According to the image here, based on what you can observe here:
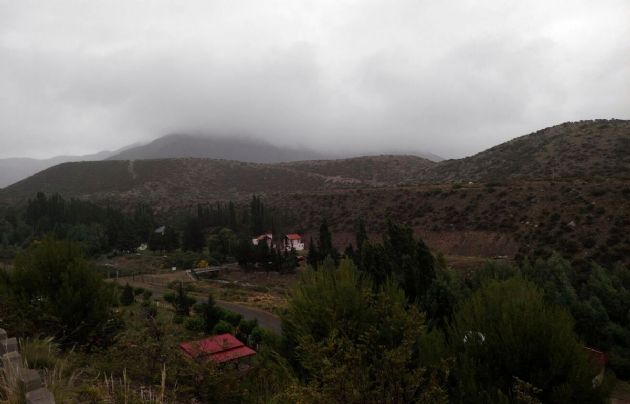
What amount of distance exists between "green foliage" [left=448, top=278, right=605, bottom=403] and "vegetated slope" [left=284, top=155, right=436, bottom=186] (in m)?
132

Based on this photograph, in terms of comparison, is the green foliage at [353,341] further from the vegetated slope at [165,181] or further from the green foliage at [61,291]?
the vegetated slope at [165,181]

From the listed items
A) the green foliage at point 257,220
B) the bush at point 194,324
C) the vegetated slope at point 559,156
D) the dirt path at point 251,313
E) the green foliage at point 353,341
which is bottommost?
the dirt path at point 251,313

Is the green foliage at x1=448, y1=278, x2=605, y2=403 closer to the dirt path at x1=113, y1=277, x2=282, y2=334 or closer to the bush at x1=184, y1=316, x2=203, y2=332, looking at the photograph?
the dirt path at x1=113, y1=277, x2=282, y2=334

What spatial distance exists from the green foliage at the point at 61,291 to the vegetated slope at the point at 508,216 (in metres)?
44.0

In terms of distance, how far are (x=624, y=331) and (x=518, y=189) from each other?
135ft

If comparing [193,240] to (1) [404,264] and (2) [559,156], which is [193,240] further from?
(2) [559,156]

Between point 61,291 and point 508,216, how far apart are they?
184ft

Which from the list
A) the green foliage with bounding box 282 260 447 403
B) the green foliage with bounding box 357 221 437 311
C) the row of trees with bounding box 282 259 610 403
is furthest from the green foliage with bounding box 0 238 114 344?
the green foliage with bounding box 357 221 437 311

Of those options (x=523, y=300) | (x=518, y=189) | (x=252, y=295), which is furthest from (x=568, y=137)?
(x=523, y=300)

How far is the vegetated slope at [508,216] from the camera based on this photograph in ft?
150

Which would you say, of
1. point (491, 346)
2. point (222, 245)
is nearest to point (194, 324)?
point (491, 346)

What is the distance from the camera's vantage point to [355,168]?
535 ft

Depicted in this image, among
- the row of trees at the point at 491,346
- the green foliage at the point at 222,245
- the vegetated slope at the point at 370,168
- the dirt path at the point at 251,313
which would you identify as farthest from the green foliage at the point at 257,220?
the row of trees at the point at 491,346

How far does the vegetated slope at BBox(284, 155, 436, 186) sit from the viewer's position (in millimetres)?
148500
